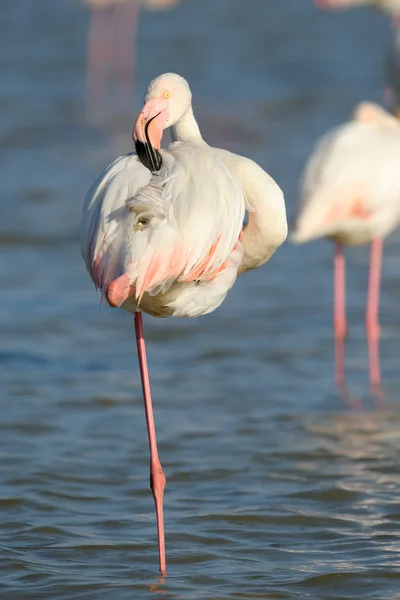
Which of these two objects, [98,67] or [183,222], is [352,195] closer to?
[183,222]

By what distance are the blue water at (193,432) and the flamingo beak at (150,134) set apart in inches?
50.9

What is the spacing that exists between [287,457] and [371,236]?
7.47 ft

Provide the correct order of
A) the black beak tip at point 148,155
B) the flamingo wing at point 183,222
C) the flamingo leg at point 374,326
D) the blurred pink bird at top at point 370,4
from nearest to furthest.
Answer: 1. the flamingo wing at point 183,222
2. the black beak tip at point 148,155
3. the flamingo leg at point 374,326
4. the blurred pink bird at top at point 370,4

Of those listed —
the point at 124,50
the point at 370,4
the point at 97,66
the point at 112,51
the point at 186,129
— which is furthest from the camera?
the point at 124,50

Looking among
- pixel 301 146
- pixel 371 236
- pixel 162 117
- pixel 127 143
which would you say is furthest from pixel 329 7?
pixel 162 117

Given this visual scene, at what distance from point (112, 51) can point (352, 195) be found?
1131 cm

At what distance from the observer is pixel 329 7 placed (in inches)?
506

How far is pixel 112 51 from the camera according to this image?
1762cm

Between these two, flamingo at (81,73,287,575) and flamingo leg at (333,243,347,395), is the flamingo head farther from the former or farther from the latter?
flamingo leg at (333,243,347,395)

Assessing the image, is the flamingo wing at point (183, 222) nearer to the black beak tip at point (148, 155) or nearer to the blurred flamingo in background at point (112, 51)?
the black beak tip at point (148, 155)

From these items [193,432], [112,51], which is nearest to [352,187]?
[193,432]

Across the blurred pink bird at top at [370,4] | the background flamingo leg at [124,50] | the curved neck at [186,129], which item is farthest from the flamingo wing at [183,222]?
the background flamingo leg at [124,50]

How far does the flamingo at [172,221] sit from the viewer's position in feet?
11.8

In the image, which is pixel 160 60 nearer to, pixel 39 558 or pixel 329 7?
pixel 329 7
